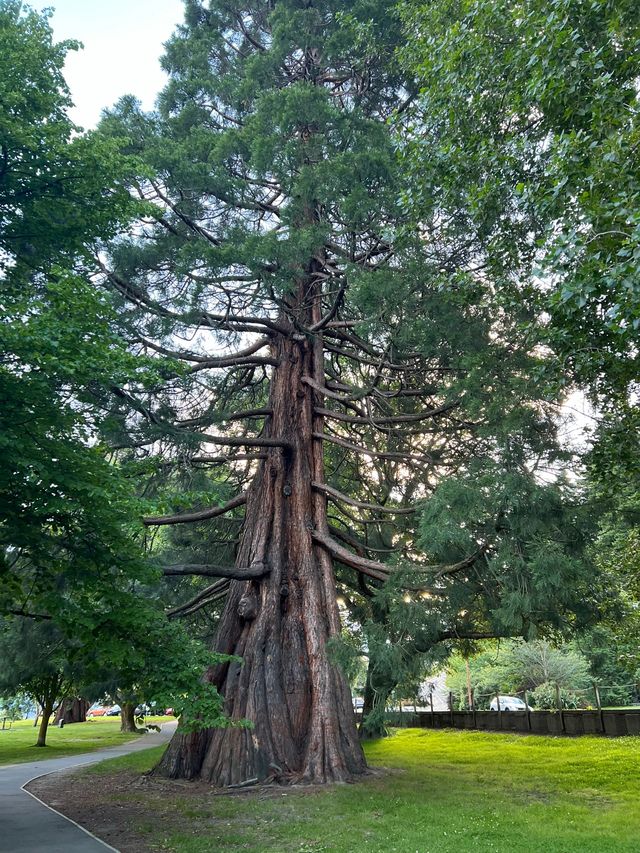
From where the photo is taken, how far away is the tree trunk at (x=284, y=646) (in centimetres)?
900

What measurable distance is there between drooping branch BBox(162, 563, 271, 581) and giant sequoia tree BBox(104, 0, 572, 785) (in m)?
0.06

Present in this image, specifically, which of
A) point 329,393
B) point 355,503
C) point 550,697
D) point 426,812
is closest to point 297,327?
point 329,393

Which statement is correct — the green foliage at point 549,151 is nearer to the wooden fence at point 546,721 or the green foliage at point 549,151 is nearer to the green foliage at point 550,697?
the wooden fence at point 546,721

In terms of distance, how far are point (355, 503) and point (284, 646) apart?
2.67m

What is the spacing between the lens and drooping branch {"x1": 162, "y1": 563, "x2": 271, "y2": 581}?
A: 29.4ft

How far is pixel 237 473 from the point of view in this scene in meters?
13.6

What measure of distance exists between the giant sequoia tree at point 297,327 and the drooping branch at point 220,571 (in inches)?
2.4

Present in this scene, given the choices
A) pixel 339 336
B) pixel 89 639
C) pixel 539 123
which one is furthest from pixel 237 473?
pixel 539 123

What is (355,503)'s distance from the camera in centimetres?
993

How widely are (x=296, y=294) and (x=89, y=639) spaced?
7.01 meters

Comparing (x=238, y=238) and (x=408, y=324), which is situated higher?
(x=238, y=238)

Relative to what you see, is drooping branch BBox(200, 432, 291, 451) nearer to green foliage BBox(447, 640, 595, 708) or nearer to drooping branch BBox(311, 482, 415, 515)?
drooping branch BBox(311, 482, 415, 515)

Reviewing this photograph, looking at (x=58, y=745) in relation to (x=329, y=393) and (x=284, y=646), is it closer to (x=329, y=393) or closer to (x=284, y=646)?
(x=284, y=646)

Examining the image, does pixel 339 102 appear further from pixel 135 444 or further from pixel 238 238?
pixel 135 444
